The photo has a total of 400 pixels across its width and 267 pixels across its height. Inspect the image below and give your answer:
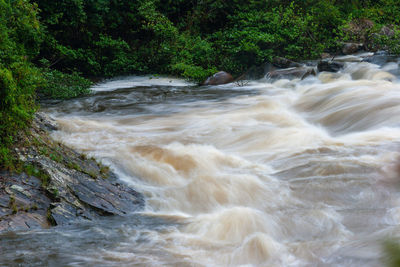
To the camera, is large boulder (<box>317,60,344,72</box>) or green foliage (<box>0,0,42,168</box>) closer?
green foliage (<box>0,0,42,168</box>)

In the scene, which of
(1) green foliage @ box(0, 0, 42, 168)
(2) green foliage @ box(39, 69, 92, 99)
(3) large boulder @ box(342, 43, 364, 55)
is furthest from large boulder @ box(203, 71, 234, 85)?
(1) green foliage @ box(0, 0, 42, 168)

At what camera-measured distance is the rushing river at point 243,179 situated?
139 inches

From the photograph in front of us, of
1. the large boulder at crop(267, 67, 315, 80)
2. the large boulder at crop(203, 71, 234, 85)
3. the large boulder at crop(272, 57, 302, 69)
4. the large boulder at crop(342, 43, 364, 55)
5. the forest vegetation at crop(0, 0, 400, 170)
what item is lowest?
the large boulder at crop(203, 71, 234, 85)

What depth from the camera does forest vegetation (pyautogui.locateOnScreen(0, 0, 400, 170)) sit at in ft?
43.5

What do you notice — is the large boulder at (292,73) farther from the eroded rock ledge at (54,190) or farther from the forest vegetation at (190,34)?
→ the eroded rock ledge at (54,190)

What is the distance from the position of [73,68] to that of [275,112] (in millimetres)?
7865

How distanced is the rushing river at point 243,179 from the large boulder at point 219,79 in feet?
8.75

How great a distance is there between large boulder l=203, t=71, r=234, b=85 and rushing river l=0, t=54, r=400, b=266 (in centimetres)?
267

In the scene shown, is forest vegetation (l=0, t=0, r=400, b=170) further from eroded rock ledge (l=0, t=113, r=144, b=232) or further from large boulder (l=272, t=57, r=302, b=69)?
eroded rock ledge (l=0, t=113, r=144, b=232)

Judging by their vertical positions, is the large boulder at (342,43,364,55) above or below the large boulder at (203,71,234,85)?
above

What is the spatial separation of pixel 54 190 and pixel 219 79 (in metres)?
9.36

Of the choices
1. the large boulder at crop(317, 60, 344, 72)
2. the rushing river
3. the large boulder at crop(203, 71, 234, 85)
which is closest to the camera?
the rushing river

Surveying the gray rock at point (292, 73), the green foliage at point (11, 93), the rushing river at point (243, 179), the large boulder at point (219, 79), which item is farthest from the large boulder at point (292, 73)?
the green foliage at point (11, 93)

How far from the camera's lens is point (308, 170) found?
216 inches
